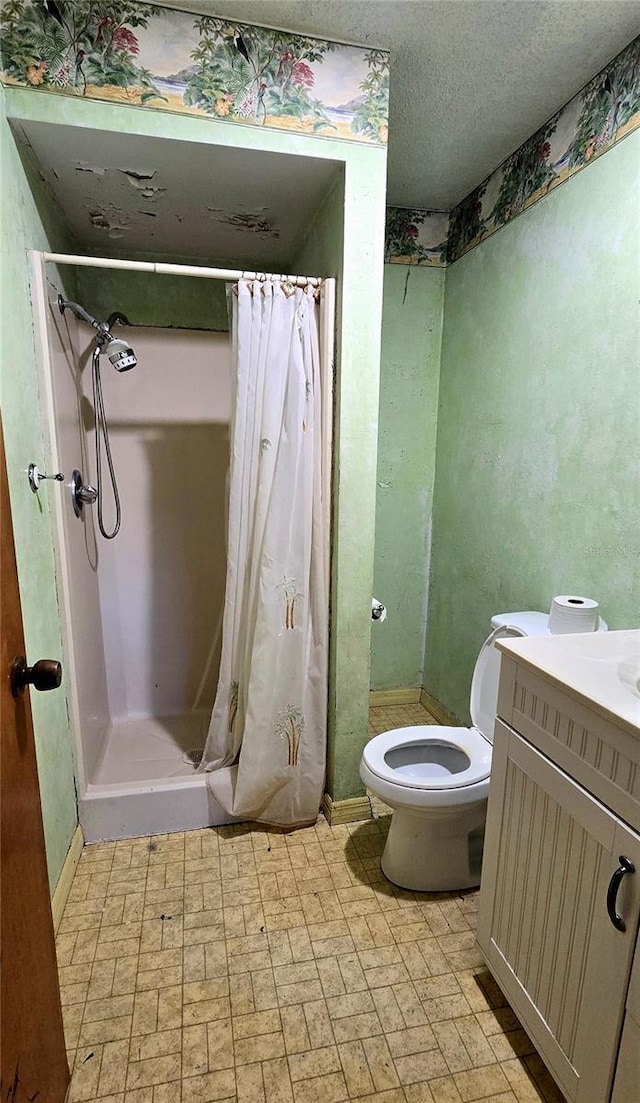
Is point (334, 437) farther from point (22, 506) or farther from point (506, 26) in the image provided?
point (506, 26)

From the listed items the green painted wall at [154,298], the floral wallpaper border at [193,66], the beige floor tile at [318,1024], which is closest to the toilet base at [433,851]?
the beige floor tile at [318,1024]

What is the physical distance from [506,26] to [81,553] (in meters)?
2.02

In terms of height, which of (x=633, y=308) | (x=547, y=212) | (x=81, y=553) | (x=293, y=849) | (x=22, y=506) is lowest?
(x=293, y=849)

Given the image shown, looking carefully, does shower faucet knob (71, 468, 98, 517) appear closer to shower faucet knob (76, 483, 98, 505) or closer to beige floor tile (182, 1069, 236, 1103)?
shower faucet knob (76, 483, 98, 505)

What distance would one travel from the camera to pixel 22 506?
134cm

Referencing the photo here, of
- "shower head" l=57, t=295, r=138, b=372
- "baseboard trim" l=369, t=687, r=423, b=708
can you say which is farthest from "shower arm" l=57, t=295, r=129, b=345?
"baseboard trim" l=369, t=687, r=423, b=708

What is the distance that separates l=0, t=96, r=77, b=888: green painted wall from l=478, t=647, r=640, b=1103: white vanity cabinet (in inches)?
46.5

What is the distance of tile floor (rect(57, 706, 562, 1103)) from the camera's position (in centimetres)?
110

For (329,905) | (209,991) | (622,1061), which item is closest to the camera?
(622,1061)

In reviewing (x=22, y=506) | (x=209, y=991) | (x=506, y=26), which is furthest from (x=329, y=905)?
(x=506, y=26)

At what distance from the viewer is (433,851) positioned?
1564 millimetres

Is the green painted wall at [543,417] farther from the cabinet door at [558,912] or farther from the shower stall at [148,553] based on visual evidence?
the shower stall at [148,553]

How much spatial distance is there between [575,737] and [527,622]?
0.72 m

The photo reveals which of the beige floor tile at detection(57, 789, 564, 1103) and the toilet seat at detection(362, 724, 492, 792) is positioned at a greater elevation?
the toilet seat at detection(362, 724, 492, 792)
